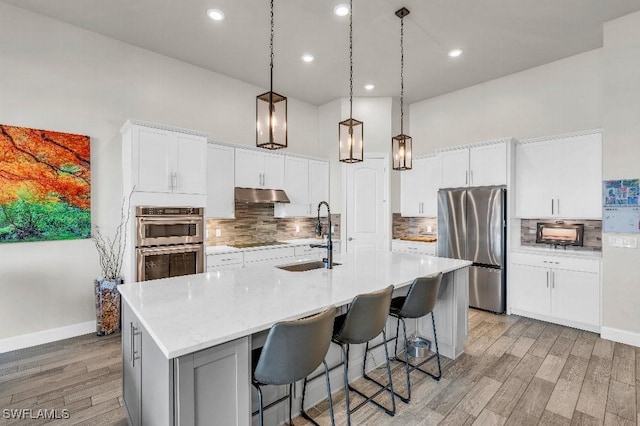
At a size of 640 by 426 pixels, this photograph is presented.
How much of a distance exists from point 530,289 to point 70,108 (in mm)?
5986

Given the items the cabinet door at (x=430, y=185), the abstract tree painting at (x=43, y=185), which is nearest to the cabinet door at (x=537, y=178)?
the cabinet door at (x=430, y=185)

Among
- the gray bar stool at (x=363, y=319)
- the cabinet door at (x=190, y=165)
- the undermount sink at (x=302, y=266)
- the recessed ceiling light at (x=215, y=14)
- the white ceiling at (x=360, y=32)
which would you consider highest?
the white ceiling at (x=360, y=32)

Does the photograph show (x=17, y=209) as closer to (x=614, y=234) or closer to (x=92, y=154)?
(x=92, y=154)

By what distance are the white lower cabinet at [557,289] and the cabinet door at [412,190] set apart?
1.70 meters

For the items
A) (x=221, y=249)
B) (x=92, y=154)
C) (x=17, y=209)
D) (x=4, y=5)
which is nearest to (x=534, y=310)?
(x=221, y=249)

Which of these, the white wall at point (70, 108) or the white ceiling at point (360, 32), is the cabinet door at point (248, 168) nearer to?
the white wall at point (70, 108)

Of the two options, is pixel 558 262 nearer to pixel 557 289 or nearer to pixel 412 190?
pixel 557 289

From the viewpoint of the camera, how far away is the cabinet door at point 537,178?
4.33 meters

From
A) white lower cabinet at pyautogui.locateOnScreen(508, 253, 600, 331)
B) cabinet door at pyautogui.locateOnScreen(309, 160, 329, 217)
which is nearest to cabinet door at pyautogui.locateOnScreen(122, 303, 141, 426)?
cabinet door at pyautogui.locateOnScreen(309, 160, 329, 217)

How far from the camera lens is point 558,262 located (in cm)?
410

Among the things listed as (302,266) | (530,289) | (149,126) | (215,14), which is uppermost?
(215,14)

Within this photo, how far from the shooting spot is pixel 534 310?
14.1 feet

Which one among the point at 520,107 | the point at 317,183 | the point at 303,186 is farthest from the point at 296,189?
the point at 520,107

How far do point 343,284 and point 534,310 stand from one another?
3367 millimetres
